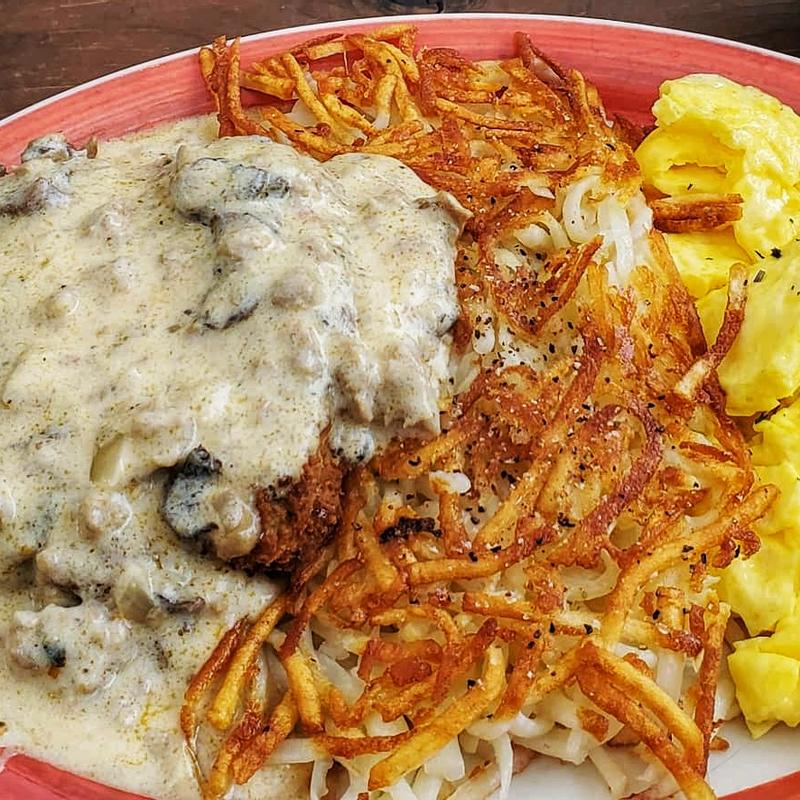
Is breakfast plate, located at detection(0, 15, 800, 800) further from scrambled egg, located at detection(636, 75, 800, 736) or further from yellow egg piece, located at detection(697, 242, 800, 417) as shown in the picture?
yellow egg piece, located at detection(697, 242, 800, 417)

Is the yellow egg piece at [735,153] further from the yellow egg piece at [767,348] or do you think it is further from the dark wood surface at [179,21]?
the dark wood surface at [179,21]

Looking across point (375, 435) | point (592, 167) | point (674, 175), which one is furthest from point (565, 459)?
point (674, 175)

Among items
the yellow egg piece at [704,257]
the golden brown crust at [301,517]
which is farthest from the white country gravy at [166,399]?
the yellow egg piece at [704,257]

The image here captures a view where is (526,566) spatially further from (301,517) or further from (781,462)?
Answer: (781,462)

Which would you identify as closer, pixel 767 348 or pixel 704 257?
pixel 767 348

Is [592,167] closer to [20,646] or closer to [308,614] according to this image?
[308,614]

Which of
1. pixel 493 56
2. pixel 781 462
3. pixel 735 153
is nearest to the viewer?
pixel 781 462

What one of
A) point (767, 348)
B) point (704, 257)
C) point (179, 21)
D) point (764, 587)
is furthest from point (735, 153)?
point (179, 21)
